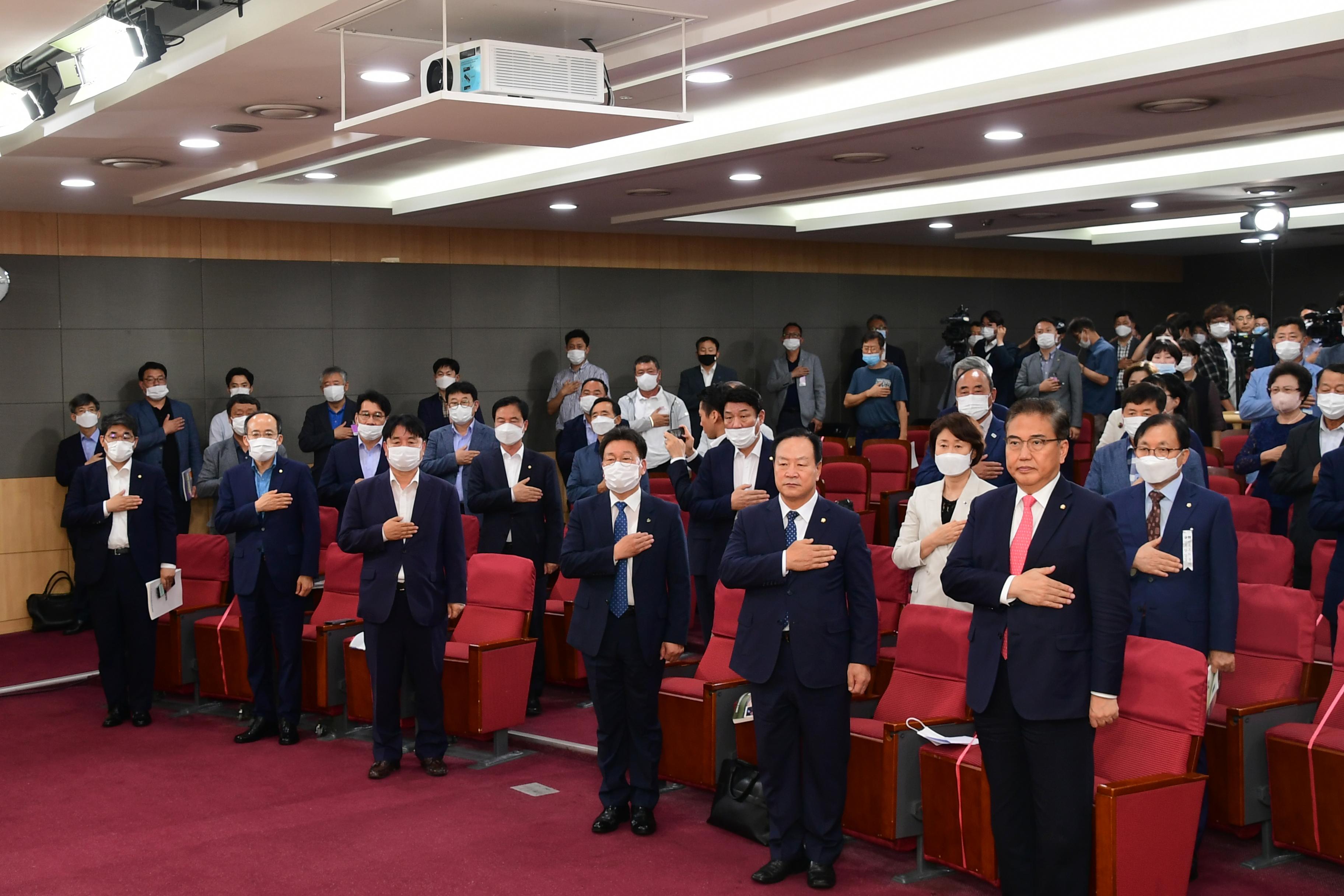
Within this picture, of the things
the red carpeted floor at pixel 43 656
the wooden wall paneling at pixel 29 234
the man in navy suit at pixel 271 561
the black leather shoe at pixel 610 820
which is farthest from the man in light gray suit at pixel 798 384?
the black leather shoe at pixel 610 820

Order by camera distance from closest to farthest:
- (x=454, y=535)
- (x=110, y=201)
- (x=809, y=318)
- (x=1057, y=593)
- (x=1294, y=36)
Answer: (x=1057, y=593) → (x=1294, y=36) → (x=454, y=535) → (x=110, y=201) → (x=809, y=318)

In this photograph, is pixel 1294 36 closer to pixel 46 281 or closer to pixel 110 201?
pixel 110 201

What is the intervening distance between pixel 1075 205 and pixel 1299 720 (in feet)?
23.5

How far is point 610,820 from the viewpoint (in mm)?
5203

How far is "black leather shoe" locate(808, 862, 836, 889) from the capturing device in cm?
453

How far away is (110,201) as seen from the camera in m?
9.69

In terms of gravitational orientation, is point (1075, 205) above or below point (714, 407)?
above

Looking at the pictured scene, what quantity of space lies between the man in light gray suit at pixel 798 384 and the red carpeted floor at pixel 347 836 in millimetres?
7253

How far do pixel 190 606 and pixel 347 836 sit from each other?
3060 millimetres

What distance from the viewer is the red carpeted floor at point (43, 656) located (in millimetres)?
8547

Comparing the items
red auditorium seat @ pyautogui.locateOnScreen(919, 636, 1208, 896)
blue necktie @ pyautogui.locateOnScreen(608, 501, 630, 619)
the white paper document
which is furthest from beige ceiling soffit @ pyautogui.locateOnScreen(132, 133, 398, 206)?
red auditorium seat @ pyautogui.locateOnScreen(919, 636, 1208, 896)

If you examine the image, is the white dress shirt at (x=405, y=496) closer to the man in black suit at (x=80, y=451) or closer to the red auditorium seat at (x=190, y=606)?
the red auditorium seat at (x=190, y=606)

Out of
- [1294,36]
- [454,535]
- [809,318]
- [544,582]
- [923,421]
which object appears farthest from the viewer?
[923,421]

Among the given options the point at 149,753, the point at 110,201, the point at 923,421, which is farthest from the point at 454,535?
the point at 923,421
